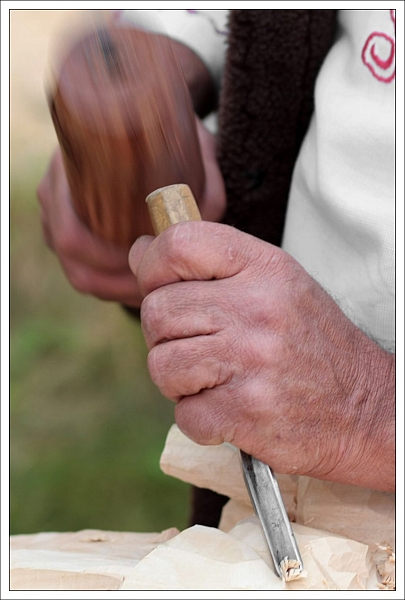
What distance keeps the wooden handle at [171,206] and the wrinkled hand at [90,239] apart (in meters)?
0.26

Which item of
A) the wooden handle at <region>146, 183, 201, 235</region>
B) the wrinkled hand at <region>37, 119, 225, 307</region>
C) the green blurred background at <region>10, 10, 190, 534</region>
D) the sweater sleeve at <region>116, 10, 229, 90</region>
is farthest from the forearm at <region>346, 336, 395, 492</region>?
the green blurred background at <region>10, 10, 190, 534</region>

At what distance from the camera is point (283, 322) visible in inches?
→ 24.0

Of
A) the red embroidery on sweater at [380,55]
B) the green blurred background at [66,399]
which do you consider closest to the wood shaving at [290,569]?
the red embroidery on sweater at [380,55]

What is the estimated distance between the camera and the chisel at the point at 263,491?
0.58 metres

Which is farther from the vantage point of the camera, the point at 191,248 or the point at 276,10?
the point at 276,10

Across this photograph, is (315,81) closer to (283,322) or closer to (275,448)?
(283,322)

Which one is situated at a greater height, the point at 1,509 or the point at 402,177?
the point at 402,177

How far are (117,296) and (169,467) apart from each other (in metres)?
0.37

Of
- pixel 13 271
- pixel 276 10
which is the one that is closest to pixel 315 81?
pixel 276 10

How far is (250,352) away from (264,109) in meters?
0.49

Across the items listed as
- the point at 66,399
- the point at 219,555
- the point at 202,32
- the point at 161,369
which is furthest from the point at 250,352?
the point at 66,399

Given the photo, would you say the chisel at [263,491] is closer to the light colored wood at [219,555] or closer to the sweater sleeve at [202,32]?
the light colored wood at [219,555]

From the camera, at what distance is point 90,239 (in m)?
0.89

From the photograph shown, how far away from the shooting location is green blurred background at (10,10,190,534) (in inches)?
69.9
